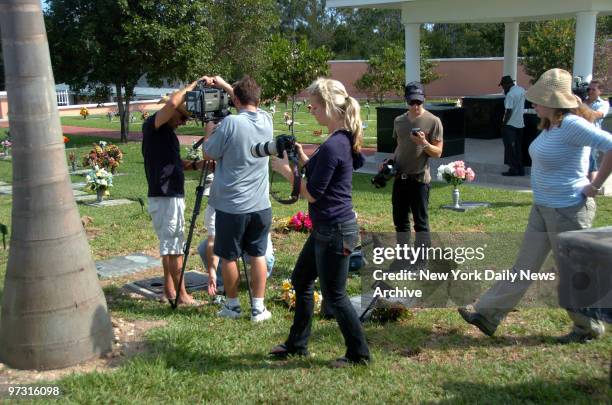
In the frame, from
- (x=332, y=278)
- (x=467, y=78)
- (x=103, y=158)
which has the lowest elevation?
(x=103, y=158)

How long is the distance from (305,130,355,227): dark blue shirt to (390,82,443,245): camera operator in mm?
2037

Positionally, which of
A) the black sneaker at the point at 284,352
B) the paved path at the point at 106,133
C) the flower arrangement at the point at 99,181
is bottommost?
the paved path at the point at 106,133

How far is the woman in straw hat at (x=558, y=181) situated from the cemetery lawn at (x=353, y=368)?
31 centimetres

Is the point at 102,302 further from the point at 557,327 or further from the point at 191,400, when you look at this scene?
the point at 557,327

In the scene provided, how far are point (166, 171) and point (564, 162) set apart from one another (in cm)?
266

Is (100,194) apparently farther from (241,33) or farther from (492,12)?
(241,33)

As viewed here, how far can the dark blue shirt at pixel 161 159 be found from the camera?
4.86 meters

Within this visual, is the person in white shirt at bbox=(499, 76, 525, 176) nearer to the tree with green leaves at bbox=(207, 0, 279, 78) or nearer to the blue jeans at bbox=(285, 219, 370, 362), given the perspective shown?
the blue jeans at bbox=(285, 219, 370, 362)

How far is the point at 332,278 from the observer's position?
3795mm

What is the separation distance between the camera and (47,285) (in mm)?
3988

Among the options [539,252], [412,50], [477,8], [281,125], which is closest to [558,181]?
[539,252]

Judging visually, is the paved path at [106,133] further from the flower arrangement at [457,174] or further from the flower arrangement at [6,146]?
the flower arrangement at [457,174]

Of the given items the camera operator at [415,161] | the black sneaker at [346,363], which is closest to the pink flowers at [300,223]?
the camera operator at [415,161]

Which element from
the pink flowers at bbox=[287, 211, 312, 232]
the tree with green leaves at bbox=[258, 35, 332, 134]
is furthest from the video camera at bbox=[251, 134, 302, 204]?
the tree with green leaves at bbox=[258, 35, 332, 134]
